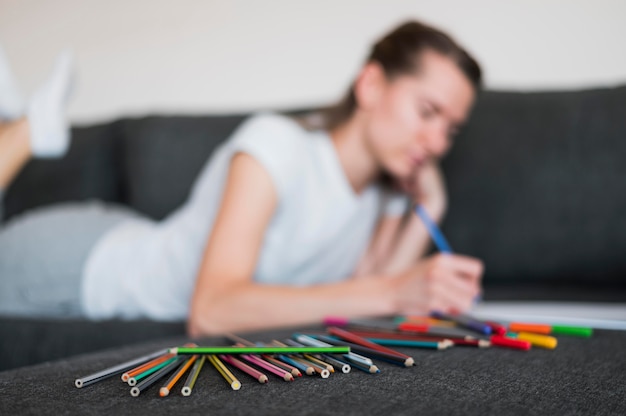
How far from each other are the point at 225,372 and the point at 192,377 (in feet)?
0.10

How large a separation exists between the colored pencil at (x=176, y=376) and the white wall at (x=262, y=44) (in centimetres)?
122

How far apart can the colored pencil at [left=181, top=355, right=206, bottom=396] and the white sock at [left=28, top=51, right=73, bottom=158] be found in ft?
3.30

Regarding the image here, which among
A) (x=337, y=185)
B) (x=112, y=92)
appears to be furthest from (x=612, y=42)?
(x=112, y=92)

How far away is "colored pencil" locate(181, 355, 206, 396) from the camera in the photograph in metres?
0.41

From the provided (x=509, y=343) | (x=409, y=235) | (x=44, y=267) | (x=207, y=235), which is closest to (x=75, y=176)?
(x=44, y=267)

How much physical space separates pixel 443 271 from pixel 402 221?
0.54m

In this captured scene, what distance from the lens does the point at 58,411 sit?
1.25 ft

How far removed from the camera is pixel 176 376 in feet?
1.46

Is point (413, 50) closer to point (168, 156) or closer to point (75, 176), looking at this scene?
point (168, 156)

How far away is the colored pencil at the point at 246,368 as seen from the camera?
1.44ft

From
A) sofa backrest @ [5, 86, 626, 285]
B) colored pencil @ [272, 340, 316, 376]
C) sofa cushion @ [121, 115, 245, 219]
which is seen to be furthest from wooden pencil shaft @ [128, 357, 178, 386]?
sofa cushion @ [121, 115, 245, 219]

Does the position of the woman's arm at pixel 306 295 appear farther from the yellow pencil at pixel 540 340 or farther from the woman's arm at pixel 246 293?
the yellow pencil at pixel 540 340

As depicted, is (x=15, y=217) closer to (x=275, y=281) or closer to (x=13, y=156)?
(x=13, y=156)

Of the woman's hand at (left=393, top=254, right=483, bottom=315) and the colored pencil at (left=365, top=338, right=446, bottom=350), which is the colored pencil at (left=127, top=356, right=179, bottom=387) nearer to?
the colored pencil at (left=365, top=338, right=446, bottom=350)
